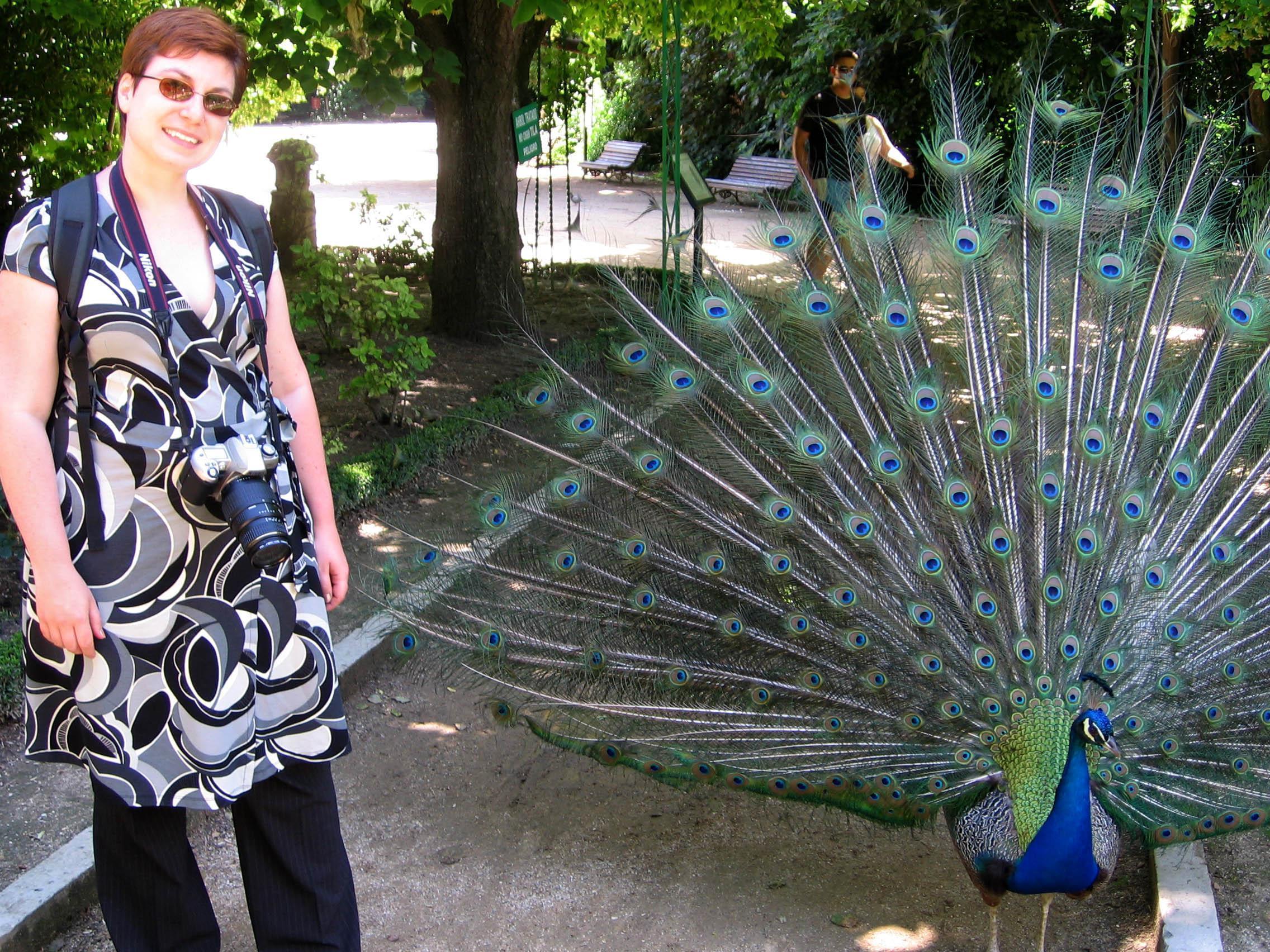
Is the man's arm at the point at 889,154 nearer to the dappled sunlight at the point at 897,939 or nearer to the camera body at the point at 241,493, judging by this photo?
the dappled sunlight at the point at 897,939

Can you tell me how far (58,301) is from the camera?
203 cm

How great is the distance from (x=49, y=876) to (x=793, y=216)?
2.86m

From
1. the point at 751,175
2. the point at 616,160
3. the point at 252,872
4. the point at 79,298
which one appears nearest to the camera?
the point at 79,298

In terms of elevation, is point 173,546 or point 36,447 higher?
point 36,447

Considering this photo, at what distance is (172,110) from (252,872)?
4.94 ft

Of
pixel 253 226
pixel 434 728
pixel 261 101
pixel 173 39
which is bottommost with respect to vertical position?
pixel 434 728

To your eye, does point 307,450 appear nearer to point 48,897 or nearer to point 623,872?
point 48,897

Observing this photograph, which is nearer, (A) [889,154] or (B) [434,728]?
(B) [434,728]

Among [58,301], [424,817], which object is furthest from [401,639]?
[58,301]

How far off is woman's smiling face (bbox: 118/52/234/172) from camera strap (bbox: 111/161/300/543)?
86 mm

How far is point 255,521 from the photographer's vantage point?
216 centimetres

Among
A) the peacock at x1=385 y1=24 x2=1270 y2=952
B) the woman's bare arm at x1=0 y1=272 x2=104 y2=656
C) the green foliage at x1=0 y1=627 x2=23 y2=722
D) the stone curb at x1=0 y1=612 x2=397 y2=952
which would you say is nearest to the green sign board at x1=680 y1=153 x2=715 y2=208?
the peacock at x1=385 y1=24 x2=1270 y2=952

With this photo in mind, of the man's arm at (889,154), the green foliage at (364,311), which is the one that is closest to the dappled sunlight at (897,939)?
the man's arm at (889,154)

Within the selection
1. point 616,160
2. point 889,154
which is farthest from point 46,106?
point 616,160
